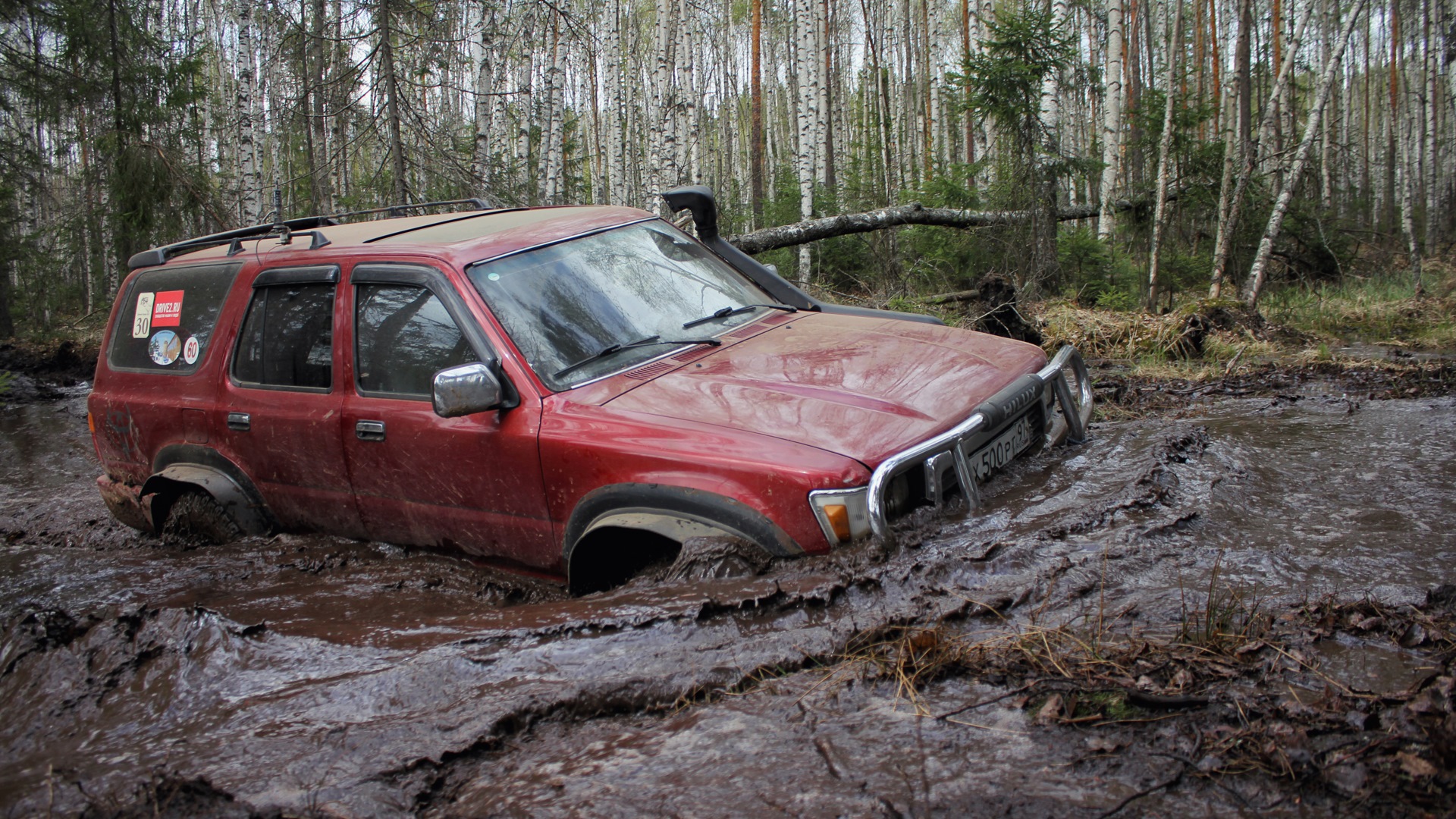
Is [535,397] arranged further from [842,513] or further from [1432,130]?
[1432,130]

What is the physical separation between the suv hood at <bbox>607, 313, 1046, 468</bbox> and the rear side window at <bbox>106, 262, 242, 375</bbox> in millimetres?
2514

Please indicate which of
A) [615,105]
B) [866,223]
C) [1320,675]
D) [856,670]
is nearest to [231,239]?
[856,670]

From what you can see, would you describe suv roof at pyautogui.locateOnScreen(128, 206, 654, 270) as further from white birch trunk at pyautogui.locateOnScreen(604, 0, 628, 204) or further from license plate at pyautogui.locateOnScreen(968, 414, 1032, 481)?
white birch trunk at pyautogui.locateOnScreen(604, 0, 628, 204)

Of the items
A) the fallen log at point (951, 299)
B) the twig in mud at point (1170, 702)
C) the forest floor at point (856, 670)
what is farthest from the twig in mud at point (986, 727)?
the fallen log at point (951, 299)

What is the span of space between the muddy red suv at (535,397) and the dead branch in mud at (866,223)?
21.1 feet

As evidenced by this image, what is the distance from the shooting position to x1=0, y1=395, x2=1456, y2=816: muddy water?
6.09 feet

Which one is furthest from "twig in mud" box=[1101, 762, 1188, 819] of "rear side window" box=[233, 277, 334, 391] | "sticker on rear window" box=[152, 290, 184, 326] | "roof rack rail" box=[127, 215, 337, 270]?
"sticker on rear window" box=[152, 290, 184, 326]

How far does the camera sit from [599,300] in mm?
3707

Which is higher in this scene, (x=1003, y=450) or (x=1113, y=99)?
(x=1113, y=99)

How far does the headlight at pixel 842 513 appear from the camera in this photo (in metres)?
2.71

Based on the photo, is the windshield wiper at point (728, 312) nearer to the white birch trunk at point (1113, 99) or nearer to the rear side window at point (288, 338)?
the rear side window at point (288, 338)

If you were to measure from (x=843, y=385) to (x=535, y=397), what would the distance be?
3.76ft

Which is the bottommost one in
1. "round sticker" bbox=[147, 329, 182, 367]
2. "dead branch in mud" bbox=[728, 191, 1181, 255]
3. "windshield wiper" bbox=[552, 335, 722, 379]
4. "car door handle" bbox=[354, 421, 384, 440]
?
"car door handle" bbox=[354, 421, 384, 440]

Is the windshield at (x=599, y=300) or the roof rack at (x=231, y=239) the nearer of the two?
the windshield at (x=599, y=300)
